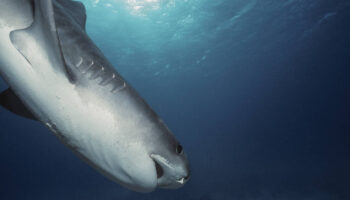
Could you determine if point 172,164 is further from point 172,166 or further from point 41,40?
point 41,40

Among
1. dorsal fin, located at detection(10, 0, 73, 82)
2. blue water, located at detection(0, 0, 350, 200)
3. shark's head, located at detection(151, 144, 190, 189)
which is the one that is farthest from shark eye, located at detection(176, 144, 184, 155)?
blue water, located at detection(0, 0, 350, 200)

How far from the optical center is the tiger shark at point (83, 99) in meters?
1.17

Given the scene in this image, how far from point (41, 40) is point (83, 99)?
40 cm

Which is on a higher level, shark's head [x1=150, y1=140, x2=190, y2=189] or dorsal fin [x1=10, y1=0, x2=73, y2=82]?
dorsal fin [x1=10, y1=0, x2=73, y2=82]

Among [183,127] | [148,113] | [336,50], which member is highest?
[148,113]

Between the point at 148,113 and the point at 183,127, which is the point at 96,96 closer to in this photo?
the point at 148,113

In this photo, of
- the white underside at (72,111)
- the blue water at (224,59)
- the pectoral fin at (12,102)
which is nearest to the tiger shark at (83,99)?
the white underside at (72,111)

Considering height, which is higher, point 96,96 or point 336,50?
point 96,96

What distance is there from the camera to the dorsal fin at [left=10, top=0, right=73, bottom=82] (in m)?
1.03

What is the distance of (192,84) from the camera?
5028cm

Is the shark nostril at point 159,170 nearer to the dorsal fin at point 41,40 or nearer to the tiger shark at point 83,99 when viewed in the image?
the tiger shark at point 83,99

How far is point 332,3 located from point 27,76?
27.9 meters

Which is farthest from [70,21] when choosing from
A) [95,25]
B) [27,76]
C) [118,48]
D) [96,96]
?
[118,48]

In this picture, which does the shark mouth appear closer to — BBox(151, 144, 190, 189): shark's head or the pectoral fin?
BBox(151, 144, 190, 189): shark's head
